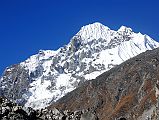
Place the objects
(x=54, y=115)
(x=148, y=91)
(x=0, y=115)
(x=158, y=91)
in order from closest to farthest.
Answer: (x=0, y=115)
(x=54, y=115)
(x=158, y=91)
(x=148, y=91)

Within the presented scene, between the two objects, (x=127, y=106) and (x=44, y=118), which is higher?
(x=127, y=106)

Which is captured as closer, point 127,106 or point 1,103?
point 1,103

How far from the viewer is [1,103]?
1113 inches

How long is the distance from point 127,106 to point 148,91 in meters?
11.3

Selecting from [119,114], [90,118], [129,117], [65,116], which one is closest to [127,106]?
[119,114]

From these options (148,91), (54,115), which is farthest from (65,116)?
(148,91)

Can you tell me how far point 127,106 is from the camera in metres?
199

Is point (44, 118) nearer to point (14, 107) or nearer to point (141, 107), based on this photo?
point (14, 107)

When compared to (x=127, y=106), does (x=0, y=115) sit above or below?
below

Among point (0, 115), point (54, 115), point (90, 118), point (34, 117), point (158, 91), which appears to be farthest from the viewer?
point (158, 91)

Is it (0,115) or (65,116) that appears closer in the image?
(0,115)

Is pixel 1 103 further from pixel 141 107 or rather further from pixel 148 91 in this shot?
pixel 148 91

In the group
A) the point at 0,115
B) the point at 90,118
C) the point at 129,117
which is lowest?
the point at 0,115

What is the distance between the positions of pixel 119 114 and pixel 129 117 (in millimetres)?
17300
